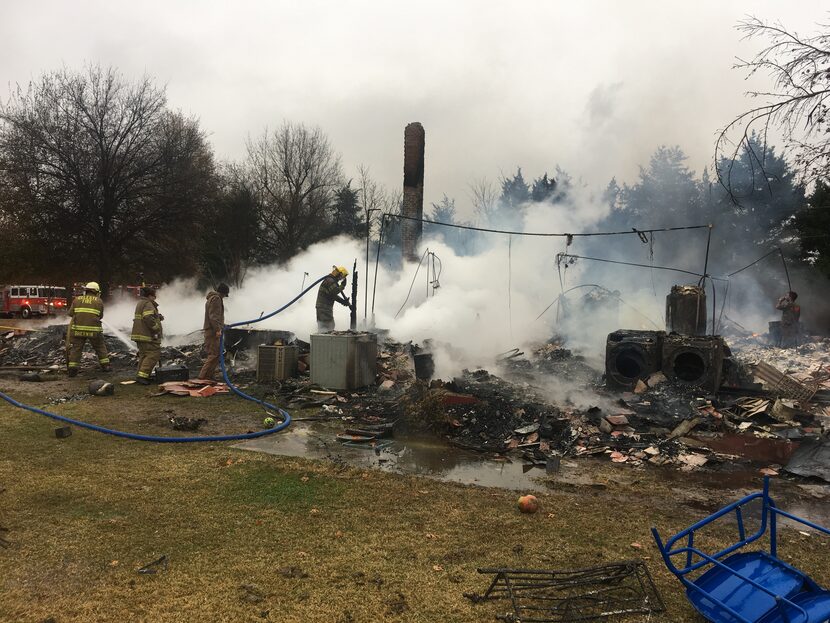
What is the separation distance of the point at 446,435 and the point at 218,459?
10.1 ft

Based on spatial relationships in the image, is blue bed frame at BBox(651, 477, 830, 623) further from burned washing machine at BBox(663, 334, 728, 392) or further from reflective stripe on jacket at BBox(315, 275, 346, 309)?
reflective stripe on jacket at BBox(315, 275, 346, 309)

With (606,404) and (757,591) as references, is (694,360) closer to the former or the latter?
(606,404)

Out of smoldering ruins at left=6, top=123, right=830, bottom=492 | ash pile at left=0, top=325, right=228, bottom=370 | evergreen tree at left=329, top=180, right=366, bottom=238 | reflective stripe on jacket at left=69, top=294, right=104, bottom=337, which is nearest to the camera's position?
smoldering ruins at left=6, top=123, right=830, bottom=492

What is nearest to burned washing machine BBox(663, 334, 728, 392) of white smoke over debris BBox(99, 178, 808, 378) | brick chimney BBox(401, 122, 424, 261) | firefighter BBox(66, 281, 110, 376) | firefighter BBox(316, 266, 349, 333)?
white smoke over debris BBox(99, 178, 808, 378)

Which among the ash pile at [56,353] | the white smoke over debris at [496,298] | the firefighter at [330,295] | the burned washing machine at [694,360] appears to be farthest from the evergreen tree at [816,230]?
the ash pile at [56,353]

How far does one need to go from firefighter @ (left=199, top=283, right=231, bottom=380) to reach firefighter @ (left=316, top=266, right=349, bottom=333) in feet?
7.57

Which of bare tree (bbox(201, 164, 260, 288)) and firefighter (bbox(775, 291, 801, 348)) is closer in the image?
firefighter (bbox(775, 291, 801, 348))

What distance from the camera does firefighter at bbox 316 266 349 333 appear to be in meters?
11.8

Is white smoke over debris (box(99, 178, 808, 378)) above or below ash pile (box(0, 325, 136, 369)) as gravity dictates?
above

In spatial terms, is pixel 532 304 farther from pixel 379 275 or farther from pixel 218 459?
pixel 218 459

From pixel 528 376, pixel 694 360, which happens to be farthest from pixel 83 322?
pixel 694 360

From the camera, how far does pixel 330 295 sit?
11.9 m

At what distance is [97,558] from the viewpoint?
337cm

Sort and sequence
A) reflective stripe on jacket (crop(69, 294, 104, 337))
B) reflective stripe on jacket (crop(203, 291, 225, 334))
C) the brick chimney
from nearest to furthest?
1. reflective stripe on jacket (crop(203, 291, 225, 334))
2. reflective stripe on jacket (crop(69, 294, 104, 337))
3. the brick chimney
